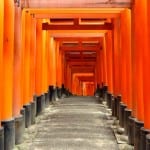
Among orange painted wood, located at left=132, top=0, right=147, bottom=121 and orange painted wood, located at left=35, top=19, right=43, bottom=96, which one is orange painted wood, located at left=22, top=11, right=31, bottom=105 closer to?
orange painted wood, located at left=35, top=19, right=43, bottom=96

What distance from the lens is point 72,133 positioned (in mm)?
8109

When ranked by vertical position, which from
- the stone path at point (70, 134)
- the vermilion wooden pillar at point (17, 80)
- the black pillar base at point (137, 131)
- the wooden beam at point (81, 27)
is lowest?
the stone path at point (70, 134)

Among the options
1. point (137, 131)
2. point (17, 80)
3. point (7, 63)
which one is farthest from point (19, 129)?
point (137, 131)

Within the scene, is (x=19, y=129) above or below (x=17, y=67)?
below

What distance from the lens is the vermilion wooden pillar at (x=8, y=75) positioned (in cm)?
661

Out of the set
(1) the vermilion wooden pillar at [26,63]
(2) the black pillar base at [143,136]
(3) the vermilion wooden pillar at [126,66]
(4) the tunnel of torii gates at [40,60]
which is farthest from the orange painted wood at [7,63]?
(3) the vermilion wooden pillar at [126,66]

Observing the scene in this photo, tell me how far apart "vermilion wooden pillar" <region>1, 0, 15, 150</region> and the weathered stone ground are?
517 mm

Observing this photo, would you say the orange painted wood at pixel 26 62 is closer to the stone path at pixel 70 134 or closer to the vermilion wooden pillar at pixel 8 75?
the stone path at pixel 70 134

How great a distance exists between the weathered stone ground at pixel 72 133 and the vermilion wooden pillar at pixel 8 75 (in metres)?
0.52

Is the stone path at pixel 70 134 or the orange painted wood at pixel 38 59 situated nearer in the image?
the stone path at pixel 70 134

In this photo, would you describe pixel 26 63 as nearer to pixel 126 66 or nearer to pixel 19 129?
pixel 19 129

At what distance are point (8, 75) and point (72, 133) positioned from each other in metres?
2.26

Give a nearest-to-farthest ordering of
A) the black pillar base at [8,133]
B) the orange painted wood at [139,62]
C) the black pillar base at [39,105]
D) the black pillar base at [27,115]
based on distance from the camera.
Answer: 1. the orange painted wood at [139,62]
2. the black pillar base at [8,133]
3. the black pillar base at [27,115]
4. the black pillar base at [39,105]

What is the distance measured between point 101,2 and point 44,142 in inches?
128
